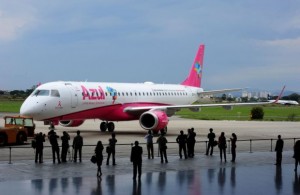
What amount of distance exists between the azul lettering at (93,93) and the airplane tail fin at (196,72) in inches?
688

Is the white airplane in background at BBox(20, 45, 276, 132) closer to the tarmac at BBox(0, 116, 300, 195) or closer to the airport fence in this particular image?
the airport fence

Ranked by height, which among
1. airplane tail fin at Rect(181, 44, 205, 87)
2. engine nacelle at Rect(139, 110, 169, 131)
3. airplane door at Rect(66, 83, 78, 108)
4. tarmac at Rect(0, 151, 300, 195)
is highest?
airplane tail fin at Rect(181, 44, 205, 87)

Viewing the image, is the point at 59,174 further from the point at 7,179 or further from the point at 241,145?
the point at 241,145

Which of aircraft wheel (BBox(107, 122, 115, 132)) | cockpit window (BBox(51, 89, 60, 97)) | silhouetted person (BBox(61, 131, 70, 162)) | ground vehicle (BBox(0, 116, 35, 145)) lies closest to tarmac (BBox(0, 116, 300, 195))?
silhouetted person (BBox(61, 131, 70, 162))

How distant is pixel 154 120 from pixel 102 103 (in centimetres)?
409

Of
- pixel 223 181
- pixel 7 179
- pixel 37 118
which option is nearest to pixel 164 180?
pixel 223 181

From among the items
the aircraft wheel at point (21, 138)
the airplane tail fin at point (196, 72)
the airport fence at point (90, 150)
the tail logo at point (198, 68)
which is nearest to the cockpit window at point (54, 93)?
the aircraft wheel at point (21, 138)

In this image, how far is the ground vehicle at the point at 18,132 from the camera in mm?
28902

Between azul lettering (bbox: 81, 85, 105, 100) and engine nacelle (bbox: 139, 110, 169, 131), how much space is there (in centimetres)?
342

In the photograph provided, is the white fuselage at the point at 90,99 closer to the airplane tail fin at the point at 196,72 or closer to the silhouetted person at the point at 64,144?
the airplane tail fin at the point at 196,72

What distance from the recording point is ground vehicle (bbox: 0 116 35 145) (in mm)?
28902

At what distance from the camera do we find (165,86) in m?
47.6

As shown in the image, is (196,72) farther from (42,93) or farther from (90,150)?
(90,150)

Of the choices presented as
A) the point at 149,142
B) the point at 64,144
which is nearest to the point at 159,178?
the point at 149,142
